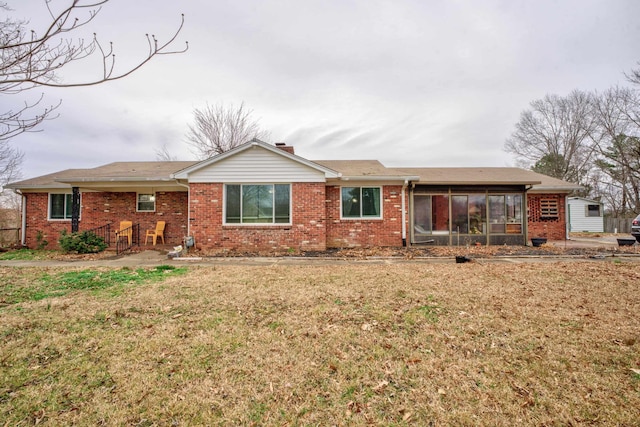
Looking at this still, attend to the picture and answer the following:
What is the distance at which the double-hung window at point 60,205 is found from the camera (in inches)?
520

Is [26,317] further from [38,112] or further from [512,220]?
[512,220]

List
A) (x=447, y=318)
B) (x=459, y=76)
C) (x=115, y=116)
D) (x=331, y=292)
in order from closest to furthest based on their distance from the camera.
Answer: (x=447, y=318)
(x=331, y=292)
(x=115, y=116)
(x=459, y=76)

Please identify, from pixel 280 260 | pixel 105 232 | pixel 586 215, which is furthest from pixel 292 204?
pixel 586 215

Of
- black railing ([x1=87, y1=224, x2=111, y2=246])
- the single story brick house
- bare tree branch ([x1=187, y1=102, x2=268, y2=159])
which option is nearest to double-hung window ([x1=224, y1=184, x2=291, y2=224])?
the single story brick house

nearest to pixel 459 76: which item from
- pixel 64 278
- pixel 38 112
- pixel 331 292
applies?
pixel 331 292

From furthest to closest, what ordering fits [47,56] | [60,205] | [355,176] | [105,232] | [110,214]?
[60,205] → [110,214] → [105,232] → [355,176] → [47,56]

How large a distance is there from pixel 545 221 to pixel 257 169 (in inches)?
578

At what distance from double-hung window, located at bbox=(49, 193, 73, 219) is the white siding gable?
24.0ft

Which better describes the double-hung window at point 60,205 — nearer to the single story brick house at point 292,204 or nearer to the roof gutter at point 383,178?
the single story brick house at point 292,204

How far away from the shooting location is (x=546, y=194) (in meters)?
14.6

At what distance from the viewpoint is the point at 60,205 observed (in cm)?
1329

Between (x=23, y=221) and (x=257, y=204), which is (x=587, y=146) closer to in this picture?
(x=257, y=204)

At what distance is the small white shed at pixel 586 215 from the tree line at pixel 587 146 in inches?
153

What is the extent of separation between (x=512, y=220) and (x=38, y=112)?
1521cm
